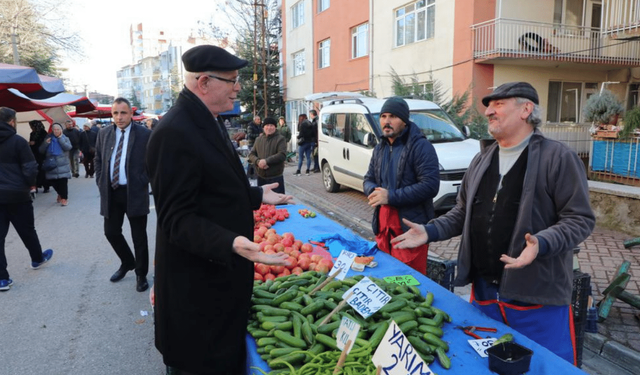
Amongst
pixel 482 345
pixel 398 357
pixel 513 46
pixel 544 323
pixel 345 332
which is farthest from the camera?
pixel 513 46

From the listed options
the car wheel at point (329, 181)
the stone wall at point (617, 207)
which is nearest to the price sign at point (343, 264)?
the stone wall at point (617, 207)

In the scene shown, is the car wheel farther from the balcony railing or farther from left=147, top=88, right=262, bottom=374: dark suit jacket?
left=147, top=88, right=262, bottom=374: dark suit jacket

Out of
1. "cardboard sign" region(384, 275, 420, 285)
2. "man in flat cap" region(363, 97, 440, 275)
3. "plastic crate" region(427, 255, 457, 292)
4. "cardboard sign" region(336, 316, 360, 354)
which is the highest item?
"man in flat cap" region(363, 97, 440, 275)

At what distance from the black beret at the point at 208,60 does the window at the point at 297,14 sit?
2666 cm

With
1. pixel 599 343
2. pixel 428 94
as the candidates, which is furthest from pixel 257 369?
pixel 428 94

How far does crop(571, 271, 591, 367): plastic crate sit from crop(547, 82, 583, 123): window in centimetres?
1513

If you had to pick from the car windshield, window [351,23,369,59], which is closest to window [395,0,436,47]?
window [351,23,369,59]

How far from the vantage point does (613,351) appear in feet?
12.2

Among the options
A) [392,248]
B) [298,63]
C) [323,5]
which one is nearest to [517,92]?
[392,248]

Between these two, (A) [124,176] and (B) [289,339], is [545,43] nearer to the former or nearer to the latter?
(A) [124,176]

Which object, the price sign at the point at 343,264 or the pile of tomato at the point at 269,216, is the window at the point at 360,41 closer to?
the pile of tomato at the point at 269,216

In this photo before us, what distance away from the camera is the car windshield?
9.37m

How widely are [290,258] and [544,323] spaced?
1748mm

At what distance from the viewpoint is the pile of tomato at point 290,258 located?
346cm
